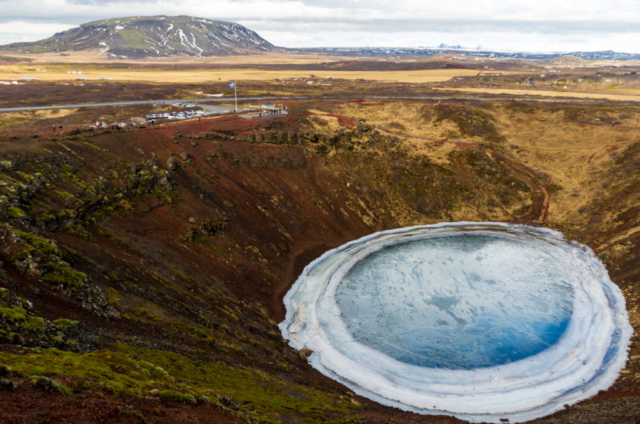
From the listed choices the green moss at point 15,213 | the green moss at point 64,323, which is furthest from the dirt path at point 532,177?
the green moss at point 64,323

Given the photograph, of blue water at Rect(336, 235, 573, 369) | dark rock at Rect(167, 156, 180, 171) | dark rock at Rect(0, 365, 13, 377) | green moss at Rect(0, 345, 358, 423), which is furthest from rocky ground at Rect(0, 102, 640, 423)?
blue water at Rect(336, 235, 573, 369)

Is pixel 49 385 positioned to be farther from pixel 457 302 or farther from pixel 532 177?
pixel 532 177

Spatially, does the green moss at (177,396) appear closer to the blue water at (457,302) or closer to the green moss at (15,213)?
the green moss at (15,213)

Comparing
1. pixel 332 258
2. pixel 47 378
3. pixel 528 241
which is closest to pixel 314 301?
pixel 332 258

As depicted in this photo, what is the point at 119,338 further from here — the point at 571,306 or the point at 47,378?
the point at 571,306

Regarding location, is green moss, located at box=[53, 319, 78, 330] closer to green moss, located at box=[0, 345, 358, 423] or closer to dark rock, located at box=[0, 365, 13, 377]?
green moss, located at box=[0, 345, 358, 423]

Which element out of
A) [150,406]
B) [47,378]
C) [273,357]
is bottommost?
[273,357]
